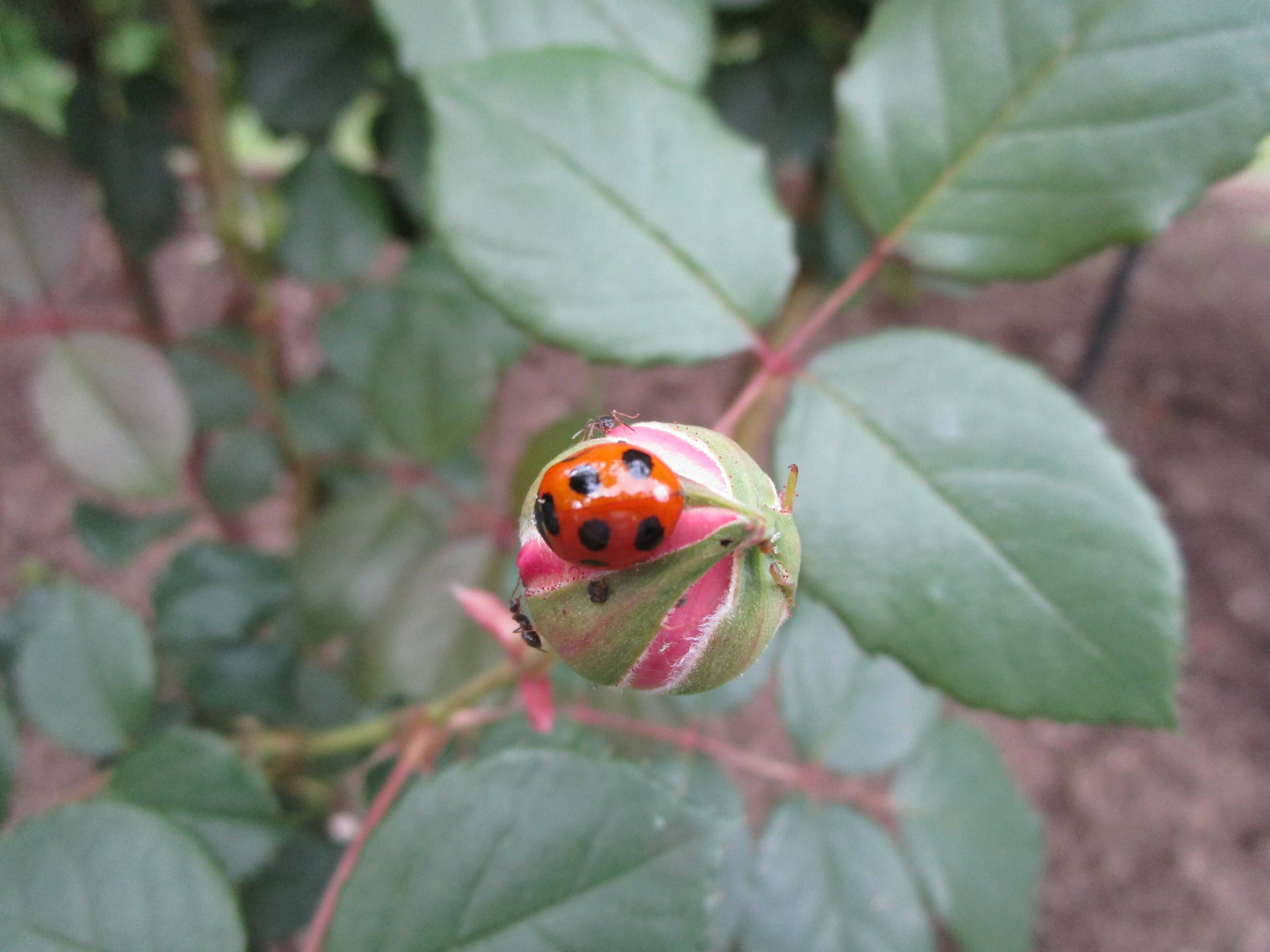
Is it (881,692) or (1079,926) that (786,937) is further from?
(1079,926)

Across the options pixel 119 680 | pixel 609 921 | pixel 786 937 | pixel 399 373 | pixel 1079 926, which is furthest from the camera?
pixel 1079 926

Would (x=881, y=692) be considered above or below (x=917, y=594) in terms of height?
below

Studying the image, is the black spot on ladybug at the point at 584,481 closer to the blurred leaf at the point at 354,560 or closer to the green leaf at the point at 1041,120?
the green leaf at the point at 1041,120

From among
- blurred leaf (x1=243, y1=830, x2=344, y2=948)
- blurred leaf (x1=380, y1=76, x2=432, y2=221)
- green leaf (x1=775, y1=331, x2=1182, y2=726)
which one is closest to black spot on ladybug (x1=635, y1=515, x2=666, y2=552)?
green leaf (x1=775, y1=331, x2=1182, y2=726)

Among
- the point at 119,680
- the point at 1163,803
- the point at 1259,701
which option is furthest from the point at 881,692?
the point at 1259,701

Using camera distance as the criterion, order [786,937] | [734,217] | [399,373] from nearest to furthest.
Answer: [734,217] → [786,937] → [399,373]

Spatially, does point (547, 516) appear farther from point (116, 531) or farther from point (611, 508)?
point (116, 531)
